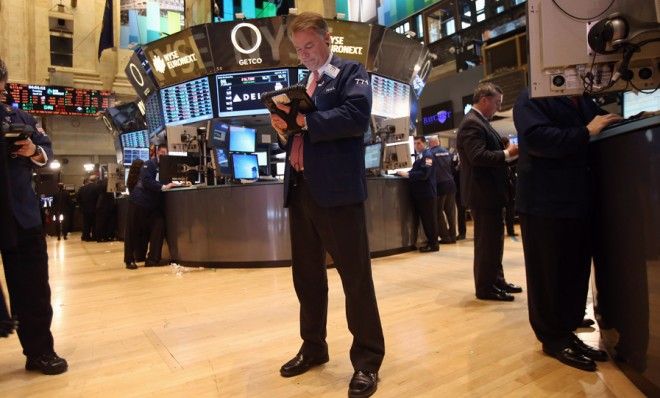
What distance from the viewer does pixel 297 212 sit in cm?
212

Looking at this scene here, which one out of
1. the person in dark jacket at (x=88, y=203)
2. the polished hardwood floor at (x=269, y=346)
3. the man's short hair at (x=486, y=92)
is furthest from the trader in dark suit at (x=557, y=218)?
the person in dark jacket at (x=88, y=203)

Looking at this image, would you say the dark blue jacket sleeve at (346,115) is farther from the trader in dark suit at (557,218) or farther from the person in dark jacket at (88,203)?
the person in dark jacket at (88,203)

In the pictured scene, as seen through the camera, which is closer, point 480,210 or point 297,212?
point 297,212

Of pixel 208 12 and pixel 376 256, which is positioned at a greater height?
pixel 208 12

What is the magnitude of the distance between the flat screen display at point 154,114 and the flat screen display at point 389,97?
3.91 m

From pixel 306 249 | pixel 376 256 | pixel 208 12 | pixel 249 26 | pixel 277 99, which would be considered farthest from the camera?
pixel 208 12

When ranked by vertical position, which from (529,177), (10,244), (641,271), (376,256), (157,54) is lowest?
(376,256)

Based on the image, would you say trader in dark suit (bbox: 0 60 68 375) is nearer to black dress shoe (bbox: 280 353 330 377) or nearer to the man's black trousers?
black dress shoe (bbox: 280 353 330 377)

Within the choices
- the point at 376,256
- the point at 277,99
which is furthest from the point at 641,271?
the point at 376,256

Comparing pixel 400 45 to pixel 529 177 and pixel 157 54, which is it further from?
pixel 529 177

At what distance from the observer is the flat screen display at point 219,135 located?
598 centimetres

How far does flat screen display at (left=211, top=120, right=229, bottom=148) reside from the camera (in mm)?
5984

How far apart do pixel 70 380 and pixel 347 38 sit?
20.9 ft

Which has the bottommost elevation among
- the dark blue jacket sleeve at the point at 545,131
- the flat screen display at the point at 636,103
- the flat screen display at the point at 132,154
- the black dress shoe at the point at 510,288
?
the black dress shoe at the point at 510,288
